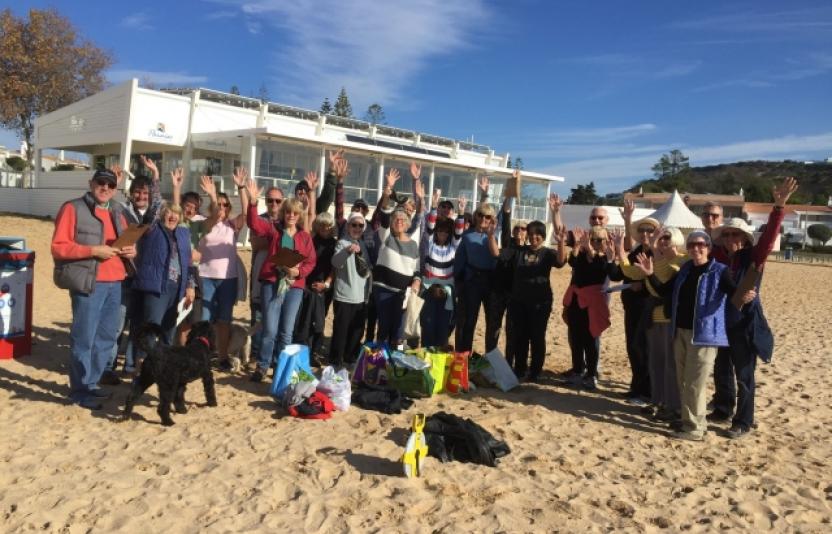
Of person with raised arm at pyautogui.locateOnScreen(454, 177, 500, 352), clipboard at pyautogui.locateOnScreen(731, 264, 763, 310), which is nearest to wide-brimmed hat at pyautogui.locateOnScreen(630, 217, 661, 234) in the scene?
→ clipboard at pyautogui.locateOnScreen(731, 264, 763, 310)

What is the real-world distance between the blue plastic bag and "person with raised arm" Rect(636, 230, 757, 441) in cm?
328

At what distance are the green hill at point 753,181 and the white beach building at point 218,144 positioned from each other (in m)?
55.0

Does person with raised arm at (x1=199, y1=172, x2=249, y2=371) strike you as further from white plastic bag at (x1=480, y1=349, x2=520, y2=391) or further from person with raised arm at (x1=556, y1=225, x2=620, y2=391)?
person with raised arm at (x1=556, y1=225, x2=620, y2=391)

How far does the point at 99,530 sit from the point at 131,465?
0.86m

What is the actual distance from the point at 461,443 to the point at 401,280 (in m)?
2.31

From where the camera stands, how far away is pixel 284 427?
5.03 meters

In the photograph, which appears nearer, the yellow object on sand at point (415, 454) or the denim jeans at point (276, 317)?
the yellow object on sand at point (415, 454)

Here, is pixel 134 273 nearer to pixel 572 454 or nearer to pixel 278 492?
pixel 278 492

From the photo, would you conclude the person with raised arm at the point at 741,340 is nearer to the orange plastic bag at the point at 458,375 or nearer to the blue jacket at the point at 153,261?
the orange plastic bag at the point at 458,375

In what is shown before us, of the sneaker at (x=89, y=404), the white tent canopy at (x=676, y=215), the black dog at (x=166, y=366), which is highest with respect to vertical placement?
the white tent canopy at (x=676, y=215)

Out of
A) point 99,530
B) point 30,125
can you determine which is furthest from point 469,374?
point 30,125

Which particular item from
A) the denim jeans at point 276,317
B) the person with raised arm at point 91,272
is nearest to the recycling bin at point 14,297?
the person with raised arm at point 91,272

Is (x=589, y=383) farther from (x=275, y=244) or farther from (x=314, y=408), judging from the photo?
(x=275, y=244)

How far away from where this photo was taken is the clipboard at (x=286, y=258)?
588cm
